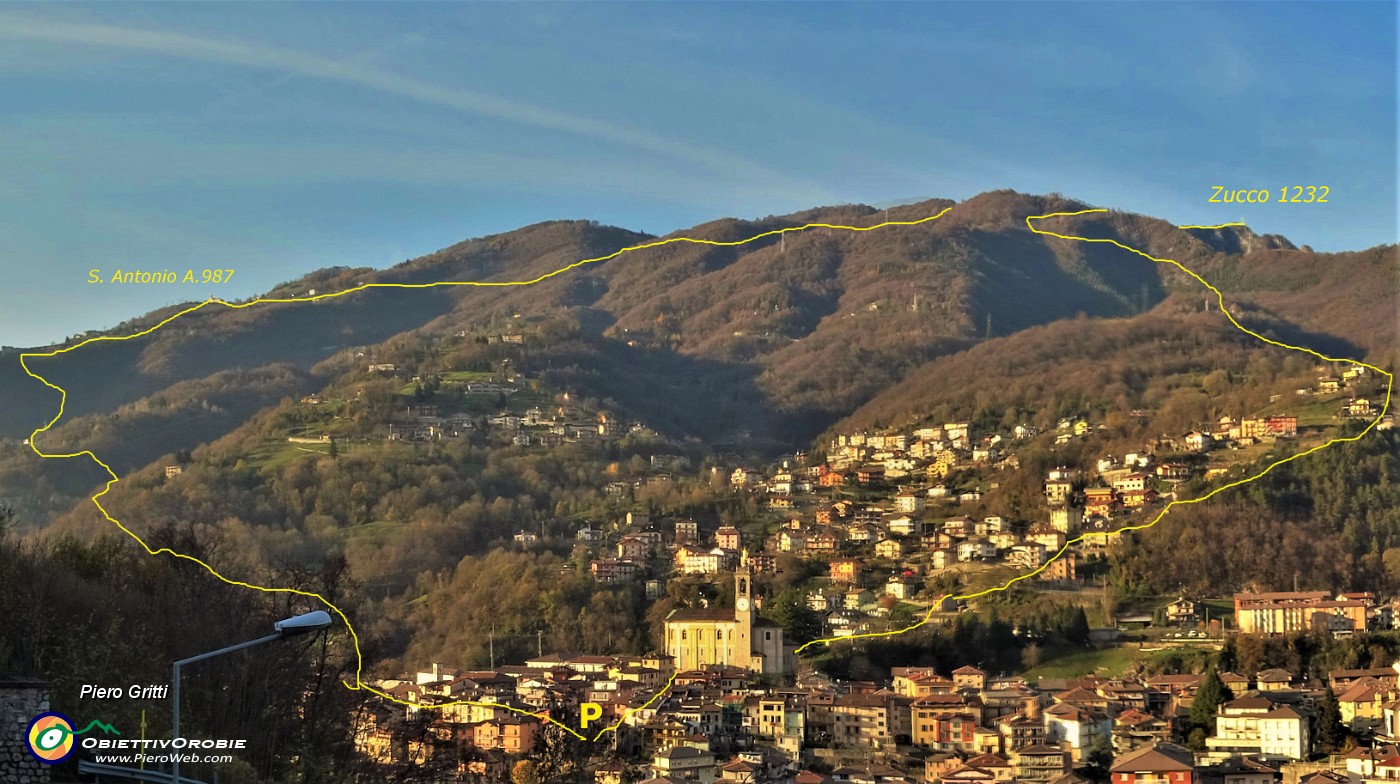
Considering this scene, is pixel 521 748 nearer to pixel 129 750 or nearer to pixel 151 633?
pixel 151 633

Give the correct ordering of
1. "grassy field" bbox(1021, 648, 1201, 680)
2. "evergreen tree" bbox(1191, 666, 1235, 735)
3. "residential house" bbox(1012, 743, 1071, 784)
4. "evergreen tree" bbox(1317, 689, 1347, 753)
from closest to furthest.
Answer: "residential house" bbox(1012, 743, 1071, 784) < "evergreen tree" bbox(1317, 689, 1347, 753) < "evergreen tree" bbox(1191, 666, 1235, 735) < "grassy field" bbox(1021, 648, 1201, 680)

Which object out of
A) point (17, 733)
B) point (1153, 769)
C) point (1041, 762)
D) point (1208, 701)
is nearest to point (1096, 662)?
point (1208, 701)

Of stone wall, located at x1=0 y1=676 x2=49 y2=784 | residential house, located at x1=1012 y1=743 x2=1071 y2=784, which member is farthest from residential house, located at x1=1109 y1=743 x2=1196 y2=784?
stone wall, located at x1=0 y1=676 x2=49 y2=784

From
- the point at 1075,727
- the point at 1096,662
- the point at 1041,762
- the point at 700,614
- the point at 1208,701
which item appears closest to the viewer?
the point at 1041,762

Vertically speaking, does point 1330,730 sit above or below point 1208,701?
below

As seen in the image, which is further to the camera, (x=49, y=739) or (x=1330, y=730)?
(x=1330, y=730)

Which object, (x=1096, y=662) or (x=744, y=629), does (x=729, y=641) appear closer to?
(x=744, y=629)

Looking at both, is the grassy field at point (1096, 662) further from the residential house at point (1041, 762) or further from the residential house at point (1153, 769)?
the residential house at point (1153, 769)

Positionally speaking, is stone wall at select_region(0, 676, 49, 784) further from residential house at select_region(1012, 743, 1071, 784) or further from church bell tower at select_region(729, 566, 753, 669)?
church bell tower at select_region(729, 566, 753, 669)
